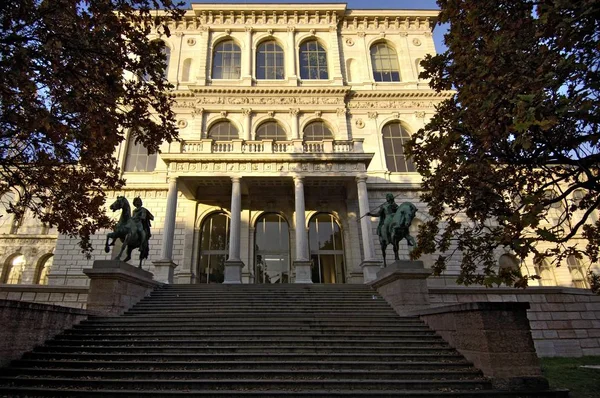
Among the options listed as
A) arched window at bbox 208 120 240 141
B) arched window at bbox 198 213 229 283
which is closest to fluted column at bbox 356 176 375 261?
arched window at bbox 198 213 229 283

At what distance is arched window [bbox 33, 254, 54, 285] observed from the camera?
2267 centimetres

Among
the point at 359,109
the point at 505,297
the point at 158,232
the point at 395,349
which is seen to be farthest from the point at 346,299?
the point at 359,109

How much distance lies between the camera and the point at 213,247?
19.2m

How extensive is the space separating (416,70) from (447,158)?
20.6 metres

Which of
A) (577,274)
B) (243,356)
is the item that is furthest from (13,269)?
(577,274)

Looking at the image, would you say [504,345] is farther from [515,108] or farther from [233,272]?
[233,272]

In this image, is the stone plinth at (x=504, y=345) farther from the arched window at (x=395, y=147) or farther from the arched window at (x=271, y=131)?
the arched window at (x=271, y=131)

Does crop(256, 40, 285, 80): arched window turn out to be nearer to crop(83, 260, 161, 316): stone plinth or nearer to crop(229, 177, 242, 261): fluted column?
crop(229, 177, 242, 261): fluted column

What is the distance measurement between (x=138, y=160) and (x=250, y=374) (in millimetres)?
18376

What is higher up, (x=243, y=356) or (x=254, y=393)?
(x=243, y=356)

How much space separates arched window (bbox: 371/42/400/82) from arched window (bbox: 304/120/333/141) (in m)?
6.08

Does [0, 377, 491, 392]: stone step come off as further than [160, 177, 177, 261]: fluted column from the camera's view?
No

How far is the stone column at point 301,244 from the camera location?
15092 mm

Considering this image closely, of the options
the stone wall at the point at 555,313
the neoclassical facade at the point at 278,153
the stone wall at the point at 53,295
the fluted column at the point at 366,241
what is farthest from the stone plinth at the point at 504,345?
the stone wall at the point at 53,295
